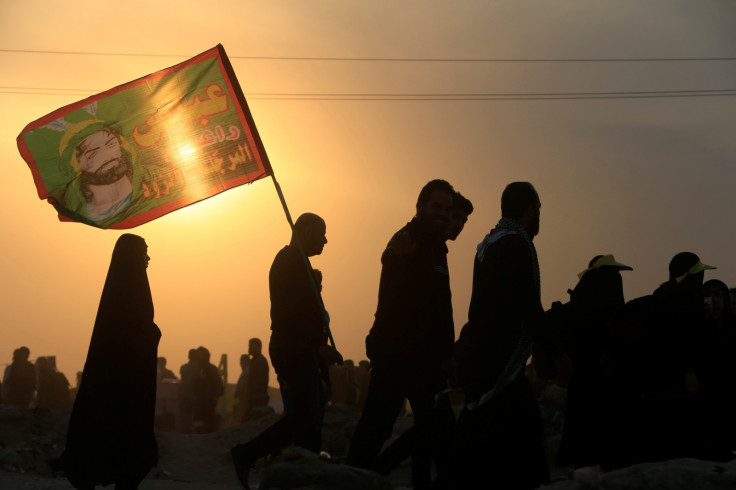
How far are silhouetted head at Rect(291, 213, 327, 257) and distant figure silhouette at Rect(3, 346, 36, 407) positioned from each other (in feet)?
36.7

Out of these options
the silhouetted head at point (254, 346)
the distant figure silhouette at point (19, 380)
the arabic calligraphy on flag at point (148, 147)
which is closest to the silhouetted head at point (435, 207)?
the arabic calligraphy on flag at point (148, 147)

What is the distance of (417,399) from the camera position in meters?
6.30

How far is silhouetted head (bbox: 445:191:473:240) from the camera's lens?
22.6 ft

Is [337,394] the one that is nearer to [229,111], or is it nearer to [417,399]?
[229,111]

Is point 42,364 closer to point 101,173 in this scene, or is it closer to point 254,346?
point 254,346

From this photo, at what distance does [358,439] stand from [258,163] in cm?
386

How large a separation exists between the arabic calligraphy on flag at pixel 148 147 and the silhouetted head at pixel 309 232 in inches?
72.8

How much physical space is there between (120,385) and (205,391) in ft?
32.4

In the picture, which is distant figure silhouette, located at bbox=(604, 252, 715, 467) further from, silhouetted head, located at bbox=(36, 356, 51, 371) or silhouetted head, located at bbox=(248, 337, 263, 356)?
silhouetted head, located at bbox=(36, 356, 51, 371)

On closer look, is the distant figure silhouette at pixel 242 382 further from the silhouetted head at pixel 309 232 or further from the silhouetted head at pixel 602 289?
the silhouetted head at pixel 602 289

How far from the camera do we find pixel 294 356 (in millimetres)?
7297

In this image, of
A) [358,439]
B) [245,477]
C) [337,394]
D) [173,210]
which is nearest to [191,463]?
[337,394]

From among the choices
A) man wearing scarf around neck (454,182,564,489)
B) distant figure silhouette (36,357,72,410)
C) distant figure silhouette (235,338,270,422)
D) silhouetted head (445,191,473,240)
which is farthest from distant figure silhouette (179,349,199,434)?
man wearing scarf around neck (454,182,564,489)

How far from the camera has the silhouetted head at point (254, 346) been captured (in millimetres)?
15852
